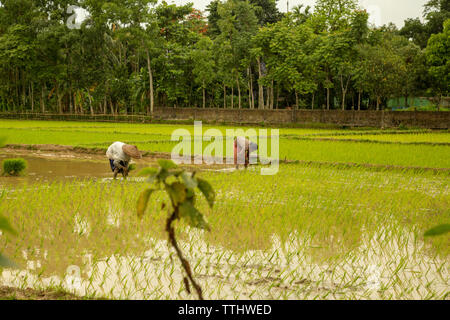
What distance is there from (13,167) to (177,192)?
8.36 metres

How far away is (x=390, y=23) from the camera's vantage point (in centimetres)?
3978

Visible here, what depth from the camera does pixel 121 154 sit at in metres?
8.20

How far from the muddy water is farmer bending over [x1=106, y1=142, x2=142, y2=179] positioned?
3.50 ft

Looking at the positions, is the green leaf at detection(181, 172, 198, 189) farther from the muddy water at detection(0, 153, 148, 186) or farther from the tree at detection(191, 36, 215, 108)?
the tree at detection(191, 36, 215, 108)

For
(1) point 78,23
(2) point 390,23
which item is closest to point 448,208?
(1) point 78,23

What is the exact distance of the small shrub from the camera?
9.32 metres

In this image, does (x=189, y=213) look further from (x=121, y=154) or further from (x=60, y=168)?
(x=60, y=168)

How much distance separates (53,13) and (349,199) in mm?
32397

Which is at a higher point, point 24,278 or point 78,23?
point 78,23

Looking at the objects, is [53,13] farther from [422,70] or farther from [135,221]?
[135,221]

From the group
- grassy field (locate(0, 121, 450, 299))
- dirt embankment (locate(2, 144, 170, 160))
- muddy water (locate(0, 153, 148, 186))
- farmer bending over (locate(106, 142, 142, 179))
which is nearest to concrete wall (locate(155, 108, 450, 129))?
dirt embankment (locate(2, 144, 170, 160))

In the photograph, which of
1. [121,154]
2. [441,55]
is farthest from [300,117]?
[121,154]

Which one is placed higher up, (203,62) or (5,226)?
(203,62)

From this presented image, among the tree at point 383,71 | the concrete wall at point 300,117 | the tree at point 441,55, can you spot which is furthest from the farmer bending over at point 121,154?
the tree at point 441,55
